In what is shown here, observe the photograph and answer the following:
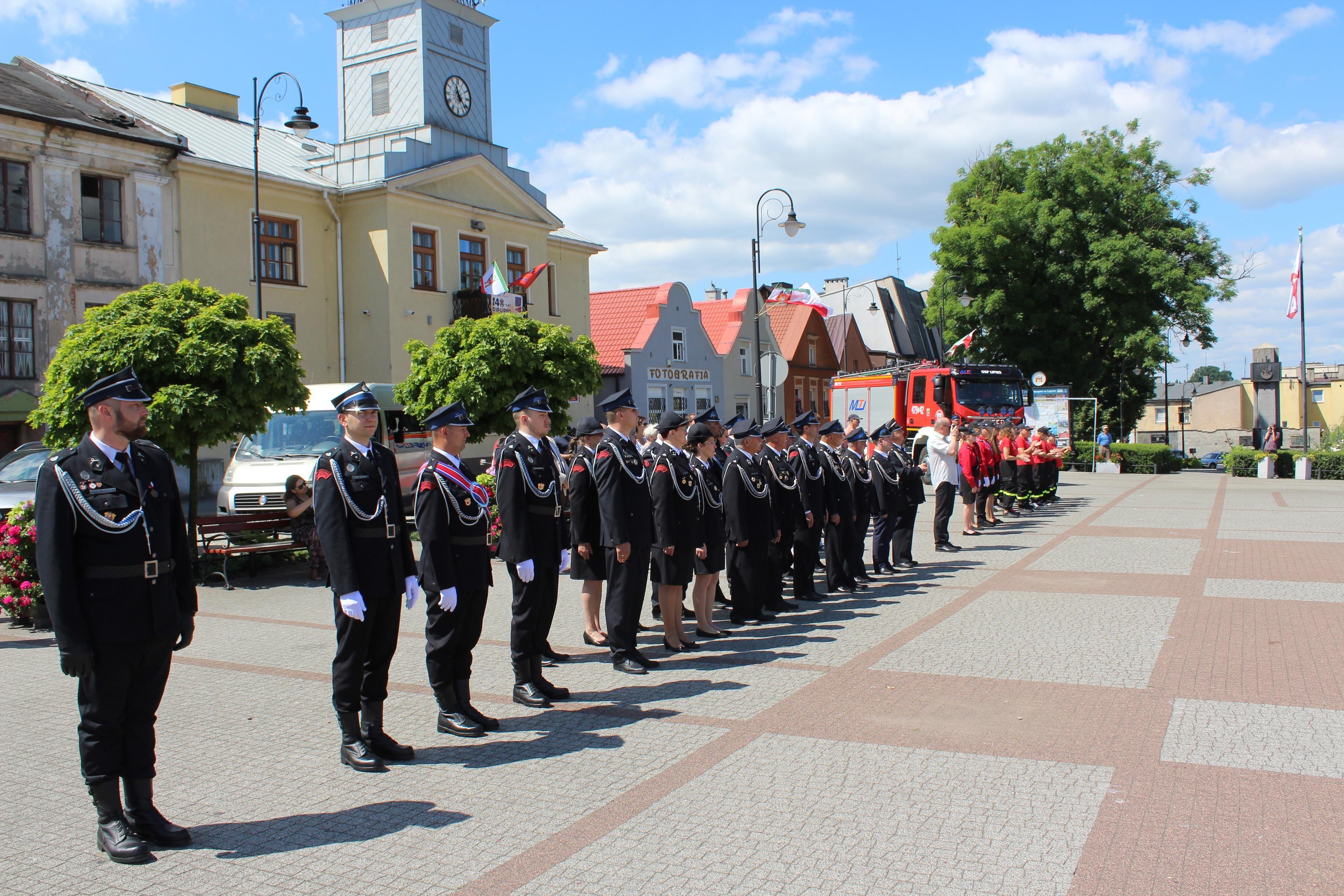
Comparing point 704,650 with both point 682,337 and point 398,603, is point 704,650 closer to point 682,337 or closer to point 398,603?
point 398,603

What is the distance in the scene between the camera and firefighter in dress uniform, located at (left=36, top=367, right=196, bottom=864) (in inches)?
167

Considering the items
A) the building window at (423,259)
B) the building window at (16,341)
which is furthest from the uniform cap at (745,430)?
the building window at (423,259)

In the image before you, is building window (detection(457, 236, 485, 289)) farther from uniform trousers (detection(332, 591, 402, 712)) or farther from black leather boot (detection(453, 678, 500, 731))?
uniform trousers (detection(332, 591, 402, 712))

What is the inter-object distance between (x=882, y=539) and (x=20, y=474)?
1102 cm

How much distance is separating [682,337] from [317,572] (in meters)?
31.1

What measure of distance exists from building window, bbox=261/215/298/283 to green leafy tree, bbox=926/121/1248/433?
2510 cm

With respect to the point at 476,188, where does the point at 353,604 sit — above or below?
below

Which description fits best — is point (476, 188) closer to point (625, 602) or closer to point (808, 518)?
point (808, 518)

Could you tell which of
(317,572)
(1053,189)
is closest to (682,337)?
(1053,189)

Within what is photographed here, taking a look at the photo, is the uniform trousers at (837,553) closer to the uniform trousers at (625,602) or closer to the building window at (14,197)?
the uniform trousers at (625,602)

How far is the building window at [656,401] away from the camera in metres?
40.3

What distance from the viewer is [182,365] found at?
11.6 metres

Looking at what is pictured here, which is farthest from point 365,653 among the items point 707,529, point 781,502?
point 781,502

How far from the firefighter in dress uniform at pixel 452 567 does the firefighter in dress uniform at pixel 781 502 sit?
13.5ft
